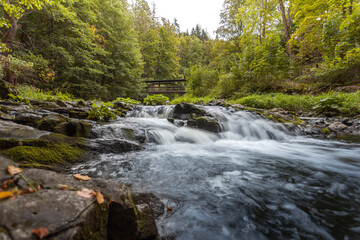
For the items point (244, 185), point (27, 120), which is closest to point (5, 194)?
point (244, 185)

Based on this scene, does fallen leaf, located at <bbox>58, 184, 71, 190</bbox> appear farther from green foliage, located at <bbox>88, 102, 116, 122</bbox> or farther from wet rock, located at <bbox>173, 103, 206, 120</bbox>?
wet rock, located at <bbox>173, 103, 206, 120</bbox>

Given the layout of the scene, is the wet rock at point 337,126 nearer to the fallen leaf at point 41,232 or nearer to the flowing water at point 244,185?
the flowing water at point 244,185

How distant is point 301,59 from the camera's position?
434 inches

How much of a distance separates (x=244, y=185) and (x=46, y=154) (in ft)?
9.50

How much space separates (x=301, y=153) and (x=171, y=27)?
29778 mm

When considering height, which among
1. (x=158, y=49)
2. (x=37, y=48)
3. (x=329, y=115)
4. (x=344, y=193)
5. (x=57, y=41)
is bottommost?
(x=344, y=193)

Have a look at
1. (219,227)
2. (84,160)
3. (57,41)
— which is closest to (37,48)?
(57,41)

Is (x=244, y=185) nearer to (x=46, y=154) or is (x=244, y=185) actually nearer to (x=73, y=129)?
(x=46, y=154)

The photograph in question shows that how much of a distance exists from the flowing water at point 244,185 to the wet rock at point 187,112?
2363mm

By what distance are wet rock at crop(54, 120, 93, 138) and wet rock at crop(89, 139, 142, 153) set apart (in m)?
0.38

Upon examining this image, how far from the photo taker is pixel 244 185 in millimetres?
2330

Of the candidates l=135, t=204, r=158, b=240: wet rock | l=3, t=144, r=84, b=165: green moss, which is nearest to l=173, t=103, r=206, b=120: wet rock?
l=3, t=144, r=84, b=165: green moss

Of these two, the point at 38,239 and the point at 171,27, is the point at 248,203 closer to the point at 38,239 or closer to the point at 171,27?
the point at 38,239

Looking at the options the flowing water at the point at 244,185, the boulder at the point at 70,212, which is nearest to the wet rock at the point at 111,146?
the flowing water at the point at 244,185
